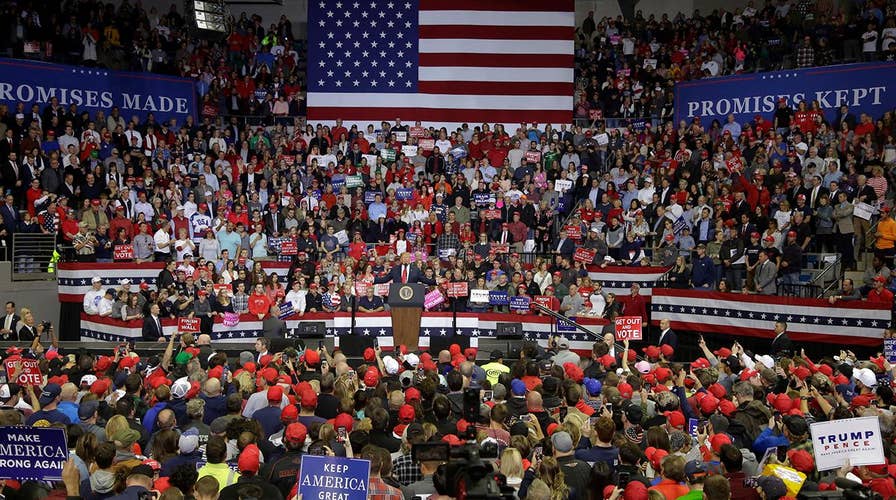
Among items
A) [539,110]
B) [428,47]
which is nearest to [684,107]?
[539,110]

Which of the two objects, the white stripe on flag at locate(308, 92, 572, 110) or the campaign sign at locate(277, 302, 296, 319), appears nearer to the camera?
the campaign sign at locate(277, 302, 296, 319)

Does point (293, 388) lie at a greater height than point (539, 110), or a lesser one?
lesser

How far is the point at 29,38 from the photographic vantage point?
30078mm

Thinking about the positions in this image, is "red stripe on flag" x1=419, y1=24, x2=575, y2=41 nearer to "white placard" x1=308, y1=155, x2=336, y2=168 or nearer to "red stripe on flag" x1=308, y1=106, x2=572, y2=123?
"red stripe on flag" x1=308, y1=106, x2=572, y2=123

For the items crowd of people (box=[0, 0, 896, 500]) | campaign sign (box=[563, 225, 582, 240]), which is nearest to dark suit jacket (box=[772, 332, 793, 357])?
crowd of people (box=[0, 0, 896, 500])

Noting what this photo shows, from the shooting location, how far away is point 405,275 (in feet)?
77.0

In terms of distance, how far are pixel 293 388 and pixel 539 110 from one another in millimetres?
22944

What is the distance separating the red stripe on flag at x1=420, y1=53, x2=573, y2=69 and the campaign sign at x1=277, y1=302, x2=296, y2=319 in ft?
48.7

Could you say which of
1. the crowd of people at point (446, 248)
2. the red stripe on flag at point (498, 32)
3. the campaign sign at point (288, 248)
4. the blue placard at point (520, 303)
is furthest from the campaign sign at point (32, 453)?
the red stripe on flag at point (498, 32)

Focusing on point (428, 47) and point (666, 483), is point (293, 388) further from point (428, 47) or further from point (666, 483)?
point (428, 47)

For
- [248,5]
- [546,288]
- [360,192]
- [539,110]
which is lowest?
[546,288]

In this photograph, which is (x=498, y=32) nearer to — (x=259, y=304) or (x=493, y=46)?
(x=493, y=46)

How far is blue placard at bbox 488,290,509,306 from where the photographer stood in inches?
898

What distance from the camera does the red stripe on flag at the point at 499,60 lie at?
113ft
